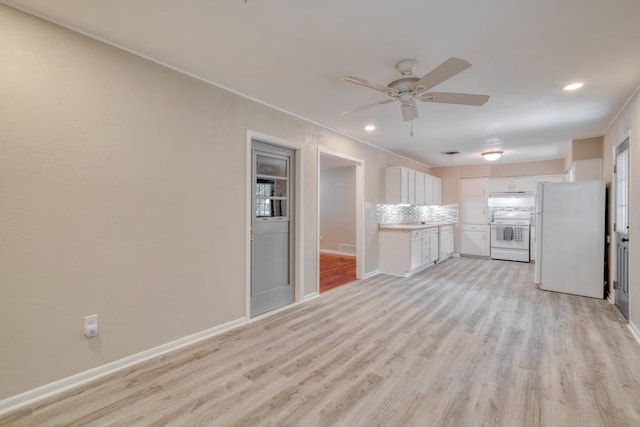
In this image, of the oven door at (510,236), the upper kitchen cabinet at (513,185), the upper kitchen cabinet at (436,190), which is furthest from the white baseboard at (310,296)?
the upper kitchen cabinet at (513,185)

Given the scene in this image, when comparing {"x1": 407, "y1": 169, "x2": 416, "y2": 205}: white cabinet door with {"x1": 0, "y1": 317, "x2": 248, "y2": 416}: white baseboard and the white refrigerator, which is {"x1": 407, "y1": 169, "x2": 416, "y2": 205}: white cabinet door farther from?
{"x1": 0, "y1": 317, "x2": 248, "y2": 416}: white baseboard

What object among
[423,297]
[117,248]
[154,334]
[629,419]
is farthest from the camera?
[423,297]

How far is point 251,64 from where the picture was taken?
2566mm

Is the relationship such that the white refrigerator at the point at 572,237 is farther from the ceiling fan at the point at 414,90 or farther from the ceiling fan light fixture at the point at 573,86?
the ceiling fan at the point at 414,90

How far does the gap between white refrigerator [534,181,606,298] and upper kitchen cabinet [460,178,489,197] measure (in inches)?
124

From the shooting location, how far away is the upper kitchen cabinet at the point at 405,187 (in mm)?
5883

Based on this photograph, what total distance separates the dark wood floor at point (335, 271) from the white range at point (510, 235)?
3727 mm

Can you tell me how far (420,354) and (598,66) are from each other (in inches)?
119

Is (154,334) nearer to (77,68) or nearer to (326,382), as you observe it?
(326,382)

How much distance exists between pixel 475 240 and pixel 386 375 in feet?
22.0

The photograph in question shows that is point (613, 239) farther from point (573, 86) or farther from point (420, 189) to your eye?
point (420, 189)

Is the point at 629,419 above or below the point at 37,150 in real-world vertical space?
below

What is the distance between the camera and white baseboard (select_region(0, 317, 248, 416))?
188 cm

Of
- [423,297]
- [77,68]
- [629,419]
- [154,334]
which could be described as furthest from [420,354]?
[77,68]
